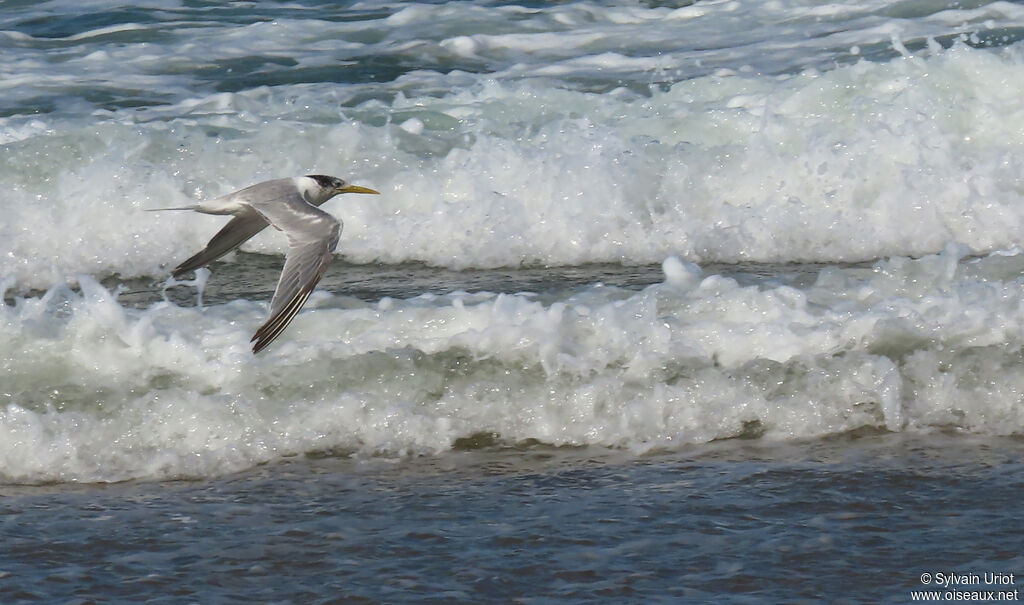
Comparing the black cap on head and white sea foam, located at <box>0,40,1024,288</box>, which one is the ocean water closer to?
white sea foam, located at <box>0,40,1024,288</box>

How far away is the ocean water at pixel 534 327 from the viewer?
3.36 m

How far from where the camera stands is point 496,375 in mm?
4434

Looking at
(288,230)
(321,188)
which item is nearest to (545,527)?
(288,230)

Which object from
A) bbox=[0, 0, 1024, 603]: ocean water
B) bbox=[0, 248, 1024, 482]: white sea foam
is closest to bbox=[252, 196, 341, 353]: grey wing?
bbox=[0, 248, 1024, 482]: white sea foam

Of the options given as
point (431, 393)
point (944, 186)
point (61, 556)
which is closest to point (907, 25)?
point (944, 186)

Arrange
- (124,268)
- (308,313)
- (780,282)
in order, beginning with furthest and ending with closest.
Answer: (124,268)
(780,282)
(308,313)

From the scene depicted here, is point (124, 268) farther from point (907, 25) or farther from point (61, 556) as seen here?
point (907, 25)

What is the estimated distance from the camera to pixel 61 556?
11.0ft

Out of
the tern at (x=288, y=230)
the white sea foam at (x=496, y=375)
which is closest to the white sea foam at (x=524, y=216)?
the white sea foam at (x=496, y=375)

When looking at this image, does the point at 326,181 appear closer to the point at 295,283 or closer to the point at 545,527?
the point at 295,283

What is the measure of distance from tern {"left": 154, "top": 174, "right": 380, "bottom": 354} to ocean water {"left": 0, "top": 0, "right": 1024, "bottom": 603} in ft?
1.05

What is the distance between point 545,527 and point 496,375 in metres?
1.03

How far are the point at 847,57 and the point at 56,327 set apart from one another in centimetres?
550

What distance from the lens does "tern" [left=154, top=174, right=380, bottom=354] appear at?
3.98m
